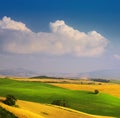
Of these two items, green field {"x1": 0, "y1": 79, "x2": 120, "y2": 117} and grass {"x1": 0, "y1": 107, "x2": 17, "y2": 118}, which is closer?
grass {"x1": 0, "y1": 107, "x2": 17, "y2": 118}

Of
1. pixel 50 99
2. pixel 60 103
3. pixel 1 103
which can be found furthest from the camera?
pixel 50 99

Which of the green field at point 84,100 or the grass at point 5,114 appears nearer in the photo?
the grass at point 5,114

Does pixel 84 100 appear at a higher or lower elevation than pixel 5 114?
higher

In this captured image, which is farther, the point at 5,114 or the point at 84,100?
the point at 84,100

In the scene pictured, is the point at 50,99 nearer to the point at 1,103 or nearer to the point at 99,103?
the point at 99,103

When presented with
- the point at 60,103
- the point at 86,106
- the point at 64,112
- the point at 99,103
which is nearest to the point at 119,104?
the point at 99,103

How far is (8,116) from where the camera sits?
3806 centimetres

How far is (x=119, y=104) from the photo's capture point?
9438 cm

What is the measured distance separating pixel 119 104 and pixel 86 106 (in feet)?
48.1

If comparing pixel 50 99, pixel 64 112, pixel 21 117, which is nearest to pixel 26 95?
pixel 50 99

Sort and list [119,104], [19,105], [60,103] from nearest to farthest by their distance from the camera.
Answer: [19,105] → [60,103] → [119,104]

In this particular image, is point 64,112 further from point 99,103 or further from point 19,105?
point 99,103

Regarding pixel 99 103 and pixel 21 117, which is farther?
pixel 99 103

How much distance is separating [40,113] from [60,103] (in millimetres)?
19218
